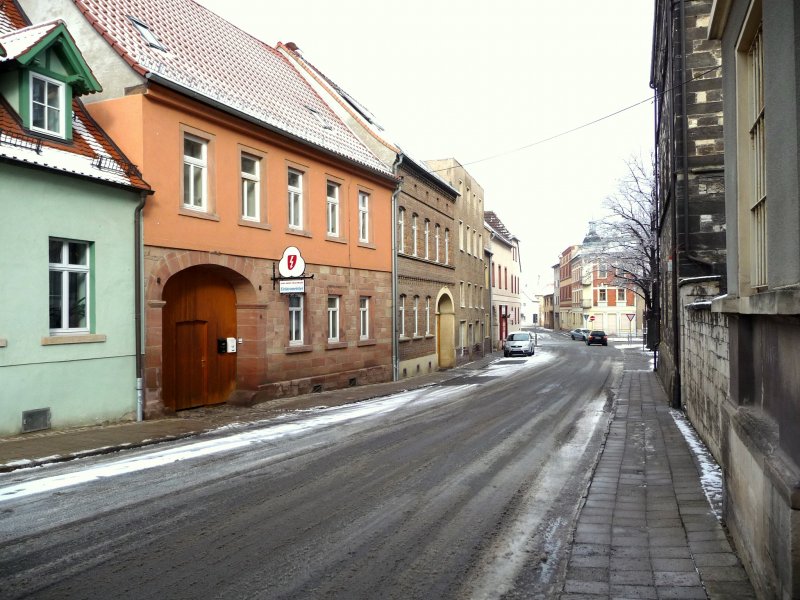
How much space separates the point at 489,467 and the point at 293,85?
1837 centimetres

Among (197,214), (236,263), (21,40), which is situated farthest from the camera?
(236,263)

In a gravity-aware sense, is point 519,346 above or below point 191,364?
below

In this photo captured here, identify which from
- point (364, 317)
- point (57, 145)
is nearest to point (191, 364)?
point (57, 145)

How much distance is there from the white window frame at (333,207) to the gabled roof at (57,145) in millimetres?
7880

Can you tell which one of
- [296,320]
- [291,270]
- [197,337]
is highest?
[291,270]

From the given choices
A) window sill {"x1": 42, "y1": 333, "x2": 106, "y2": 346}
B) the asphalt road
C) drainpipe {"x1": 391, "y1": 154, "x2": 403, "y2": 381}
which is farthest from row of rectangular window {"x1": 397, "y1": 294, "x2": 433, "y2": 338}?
window sill {"x1": 42, "y1": 333, "x2": 106, "y2": 346}

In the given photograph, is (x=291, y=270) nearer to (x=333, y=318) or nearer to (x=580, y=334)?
(x=333, y=318)

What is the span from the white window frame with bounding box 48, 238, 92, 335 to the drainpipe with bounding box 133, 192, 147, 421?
0.96 metres

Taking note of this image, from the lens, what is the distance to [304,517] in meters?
6.46

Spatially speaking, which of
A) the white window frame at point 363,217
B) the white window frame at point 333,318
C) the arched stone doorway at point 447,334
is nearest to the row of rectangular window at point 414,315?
the arched stone doorway at point 447,334

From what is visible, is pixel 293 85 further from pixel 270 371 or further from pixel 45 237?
pixel 45 237

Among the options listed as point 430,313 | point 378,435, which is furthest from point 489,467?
point 430,313

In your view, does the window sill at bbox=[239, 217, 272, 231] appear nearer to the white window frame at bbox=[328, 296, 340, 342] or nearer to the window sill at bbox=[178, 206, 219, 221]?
the window sill at bbox=[178, 206, 219, 221]

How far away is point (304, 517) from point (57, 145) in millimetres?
8761
